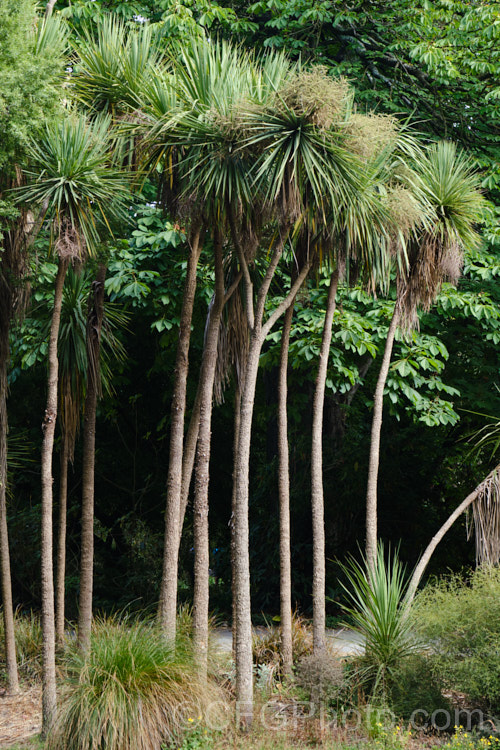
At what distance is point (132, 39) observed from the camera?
7.04 meters

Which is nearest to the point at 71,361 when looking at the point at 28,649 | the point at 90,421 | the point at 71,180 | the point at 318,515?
the point at 90,421

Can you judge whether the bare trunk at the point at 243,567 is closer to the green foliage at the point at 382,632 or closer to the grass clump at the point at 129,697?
the grass clump at the point at 129,697

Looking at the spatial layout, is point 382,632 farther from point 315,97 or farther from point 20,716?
point 315,97

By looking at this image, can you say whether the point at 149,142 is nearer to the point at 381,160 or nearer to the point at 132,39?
the point at 132,39

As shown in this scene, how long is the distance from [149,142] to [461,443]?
776cm

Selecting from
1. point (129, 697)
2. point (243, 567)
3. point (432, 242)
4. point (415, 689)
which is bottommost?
point (415, 689)

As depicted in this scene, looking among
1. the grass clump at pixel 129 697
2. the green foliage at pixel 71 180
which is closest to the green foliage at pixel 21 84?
the green foliage at pixel 71 180

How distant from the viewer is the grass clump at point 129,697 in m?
5.40

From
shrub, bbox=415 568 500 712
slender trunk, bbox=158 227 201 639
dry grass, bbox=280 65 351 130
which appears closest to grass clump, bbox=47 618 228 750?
slender trunk, bbox=158 227 201 639

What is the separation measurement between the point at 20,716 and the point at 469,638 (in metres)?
4.12

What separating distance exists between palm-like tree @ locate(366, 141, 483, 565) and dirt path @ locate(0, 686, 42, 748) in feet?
11.3

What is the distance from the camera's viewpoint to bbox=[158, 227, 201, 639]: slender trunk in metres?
6.80

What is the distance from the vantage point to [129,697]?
18.2ft

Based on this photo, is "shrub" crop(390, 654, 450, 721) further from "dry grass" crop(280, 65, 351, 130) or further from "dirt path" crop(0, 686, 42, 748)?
"dry grass" crop(280, 65, 351, 130)
